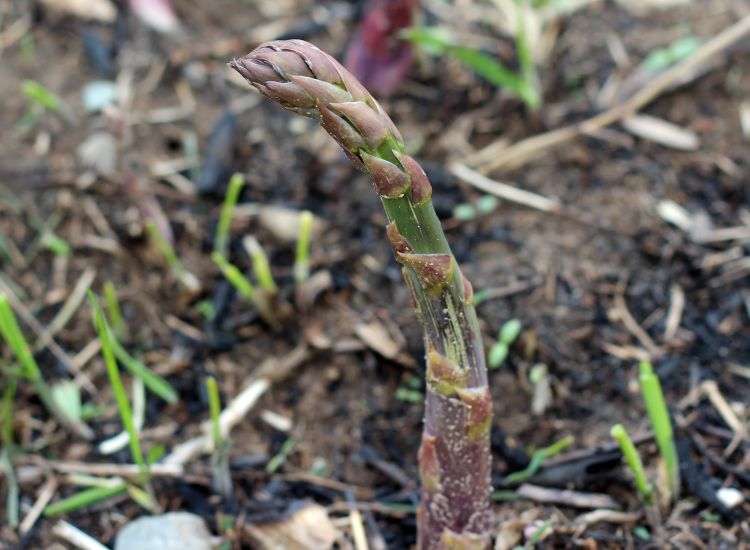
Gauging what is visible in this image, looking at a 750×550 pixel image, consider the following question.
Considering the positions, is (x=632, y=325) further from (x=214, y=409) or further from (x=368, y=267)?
(x=214, y=409)

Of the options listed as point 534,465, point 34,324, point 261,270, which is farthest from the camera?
point 34,324

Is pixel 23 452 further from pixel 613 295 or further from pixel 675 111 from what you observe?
pixel 675 111

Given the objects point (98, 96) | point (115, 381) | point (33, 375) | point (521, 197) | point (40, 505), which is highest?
point (98, 96)

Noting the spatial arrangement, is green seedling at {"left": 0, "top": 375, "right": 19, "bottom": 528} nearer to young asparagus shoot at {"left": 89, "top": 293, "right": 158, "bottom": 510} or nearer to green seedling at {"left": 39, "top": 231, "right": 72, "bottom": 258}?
young asparagus shoot at {"left": 89, "top": 293, "right": 158, "bottom": 510}

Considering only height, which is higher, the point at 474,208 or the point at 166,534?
the point at 474,208

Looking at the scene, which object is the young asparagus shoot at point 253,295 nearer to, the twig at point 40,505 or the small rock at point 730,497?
the twig at point 40,505

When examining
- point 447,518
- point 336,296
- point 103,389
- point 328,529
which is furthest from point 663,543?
point 103,389

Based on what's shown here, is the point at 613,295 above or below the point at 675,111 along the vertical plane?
below

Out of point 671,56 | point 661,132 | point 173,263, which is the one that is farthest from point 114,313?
point 671,56
